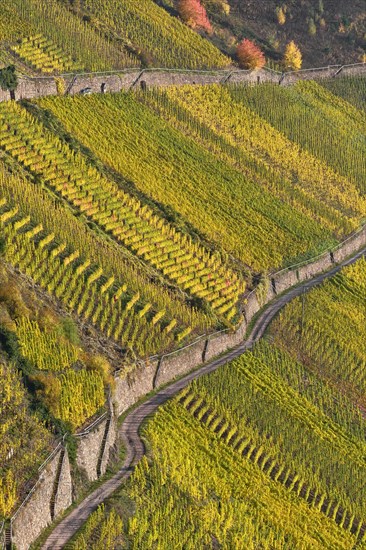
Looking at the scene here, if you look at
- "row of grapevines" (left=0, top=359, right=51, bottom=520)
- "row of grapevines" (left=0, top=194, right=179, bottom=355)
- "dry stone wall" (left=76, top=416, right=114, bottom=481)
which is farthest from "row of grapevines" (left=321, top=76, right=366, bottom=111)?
"row of grapevines" (left=0, top=359, right=51, bottom=520)

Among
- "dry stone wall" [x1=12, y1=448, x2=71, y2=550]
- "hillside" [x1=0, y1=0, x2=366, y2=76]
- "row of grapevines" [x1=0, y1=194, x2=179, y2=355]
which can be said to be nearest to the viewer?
"dry stone wall" [x1=12, y1=448, x2=71, y2=550]

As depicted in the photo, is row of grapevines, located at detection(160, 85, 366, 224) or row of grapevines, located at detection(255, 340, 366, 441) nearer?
row of grapevines, located at detection(255, 340, 366, 441)

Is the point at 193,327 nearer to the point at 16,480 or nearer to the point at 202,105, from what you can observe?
the point at 16,480

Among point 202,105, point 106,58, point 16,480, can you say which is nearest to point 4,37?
point 106,58

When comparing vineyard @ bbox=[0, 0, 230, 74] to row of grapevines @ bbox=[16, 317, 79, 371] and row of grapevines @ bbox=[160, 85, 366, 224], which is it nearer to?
row of grapevines @ bbox=[160, 85, 366, 224]

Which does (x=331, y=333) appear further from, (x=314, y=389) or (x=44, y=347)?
(x=44, y=347)

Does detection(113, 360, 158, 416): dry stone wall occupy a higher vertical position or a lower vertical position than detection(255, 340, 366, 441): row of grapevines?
lower
